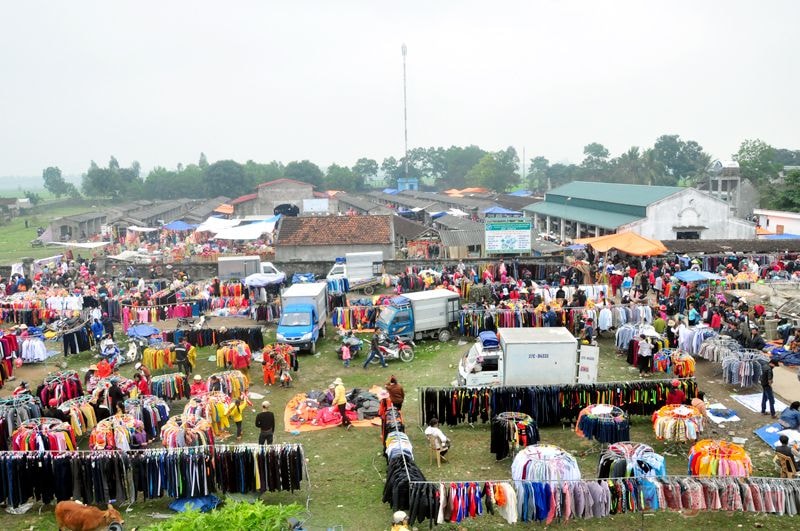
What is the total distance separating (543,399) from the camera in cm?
1338

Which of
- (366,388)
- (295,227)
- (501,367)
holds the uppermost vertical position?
(295,227)

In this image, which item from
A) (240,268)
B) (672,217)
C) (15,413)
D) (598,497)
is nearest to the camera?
(598,497)

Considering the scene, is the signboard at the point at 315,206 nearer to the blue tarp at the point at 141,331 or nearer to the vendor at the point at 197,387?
the blue tarp at the point at 141,331

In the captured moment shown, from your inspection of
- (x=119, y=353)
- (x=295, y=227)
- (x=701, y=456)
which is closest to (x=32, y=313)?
(x=119, y=353)

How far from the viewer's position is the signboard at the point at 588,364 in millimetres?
14812

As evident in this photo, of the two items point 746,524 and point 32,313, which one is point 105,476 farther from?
point 32,313

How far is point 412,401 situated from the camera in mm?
15789

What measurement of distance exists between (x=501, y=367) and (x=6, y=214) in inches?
3430

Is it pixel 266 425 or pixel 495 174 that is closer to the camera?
pixel 266 425

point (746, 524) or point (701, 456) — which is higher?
point (701, 456)

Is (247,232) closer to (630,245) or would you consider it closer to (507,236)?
(507,236)

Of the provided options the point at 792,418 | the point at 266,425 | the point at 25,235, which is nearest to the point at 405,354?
the point at 266,425

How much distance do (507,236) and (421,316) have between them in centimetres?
1132

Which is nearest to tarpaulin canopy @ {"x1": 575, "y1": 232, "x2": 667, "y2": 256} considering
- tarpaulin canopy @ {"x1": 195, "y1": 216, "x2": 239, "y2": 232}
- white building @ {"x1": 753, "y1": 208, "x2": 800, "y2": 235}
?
white building @ {"x1": 753, "y1": 208, "x2": 800, "y2": 235}
